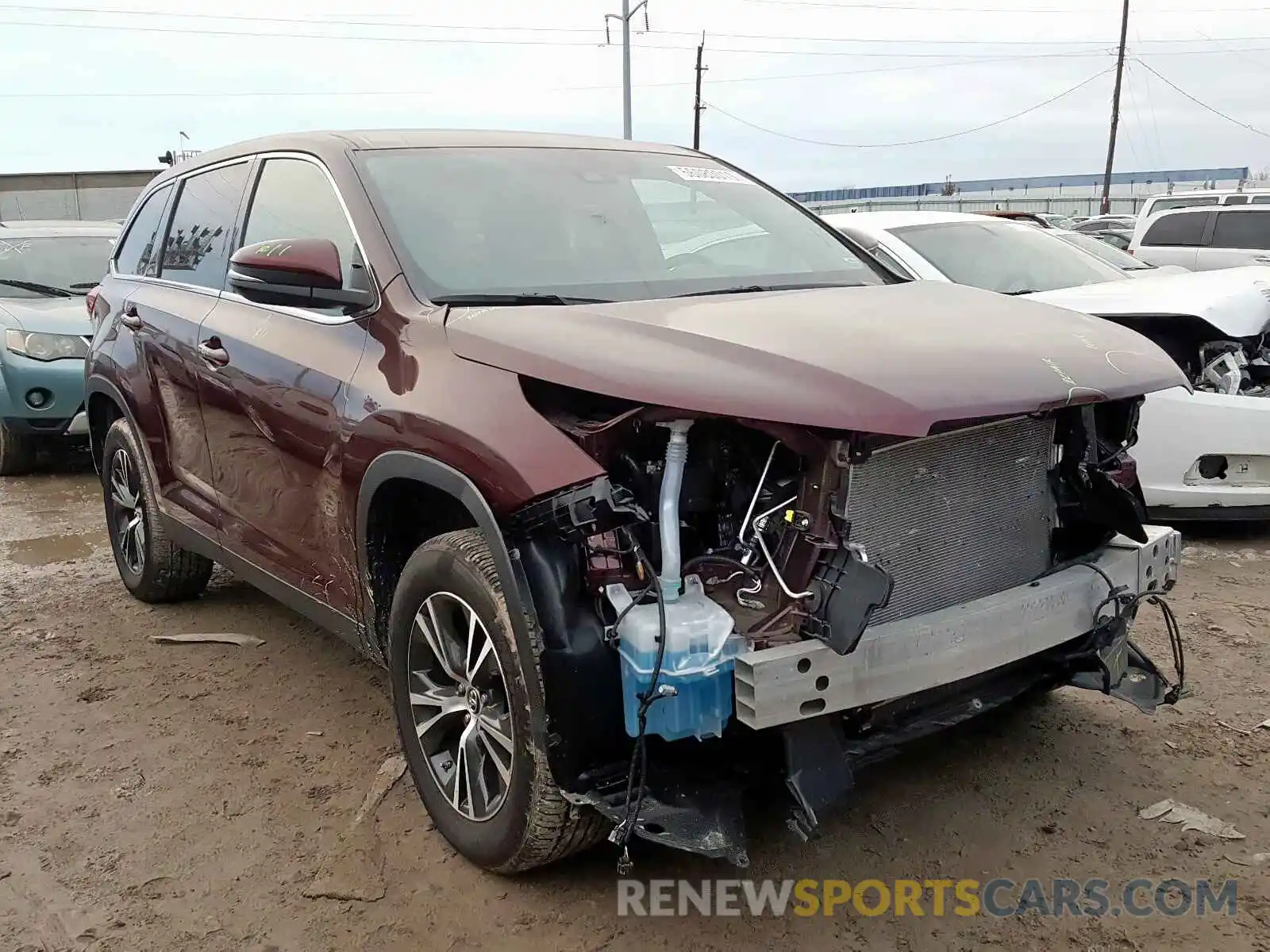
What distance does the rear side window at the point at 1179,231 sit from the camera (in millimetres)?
13336

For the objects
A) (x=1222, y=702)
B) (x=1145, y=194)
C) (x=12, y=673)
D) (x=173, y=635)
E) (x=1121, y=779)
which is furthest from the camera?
(x=1145, y=194)

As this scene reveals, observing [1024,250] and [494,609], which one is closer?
[494,609]

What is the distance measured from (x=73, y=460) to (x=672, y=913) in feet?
25.7

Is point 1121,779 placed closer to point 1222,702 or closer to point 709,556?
point 1222,702

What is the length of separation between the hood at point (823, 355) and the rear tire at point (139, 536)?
2595mm

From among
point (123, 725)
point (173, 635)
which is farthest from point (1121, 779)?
point (173, 635)

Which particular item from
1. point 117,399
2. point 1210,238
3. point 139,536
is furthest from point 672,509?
point 1210,238

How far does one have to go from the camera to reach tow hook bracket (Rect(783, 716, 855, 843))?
2.34m

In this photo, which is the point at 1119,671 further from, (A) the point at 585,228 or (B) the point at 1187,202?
(B) the point at 1187,202

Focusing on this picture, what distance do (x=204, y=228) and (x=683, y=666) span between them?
3023mm

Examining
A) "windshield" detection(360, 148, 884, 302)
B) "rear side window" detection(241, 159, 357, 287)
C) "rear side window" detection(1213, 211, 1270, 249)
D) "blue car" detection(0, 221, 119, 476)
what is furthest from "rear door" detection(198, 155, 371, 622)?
"rear side window" detection(1213, 211, 1270, 249)

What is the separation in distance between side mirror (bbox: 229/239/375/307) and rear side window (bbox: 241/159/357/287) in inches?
3.2

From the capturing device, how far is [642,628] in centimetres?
226

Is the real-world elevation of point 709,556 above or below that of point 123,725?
above
